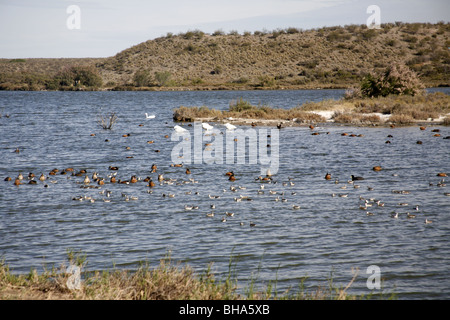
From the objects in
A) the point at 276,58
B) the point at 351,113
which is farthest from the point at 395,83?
the point at 276,58

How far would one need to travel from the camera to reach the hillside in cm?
9969

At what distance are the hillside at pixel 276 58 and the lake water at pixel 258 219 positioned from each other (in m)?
74.9

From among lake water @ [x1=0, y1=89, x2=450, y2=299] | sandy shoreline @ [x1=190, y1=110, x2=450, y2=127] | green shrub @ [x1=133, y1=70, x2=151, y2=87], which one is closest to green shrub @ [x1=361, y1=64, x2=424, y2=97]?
sandy shoreline @ [x1=190, y1=110, x2=450, y2=127]

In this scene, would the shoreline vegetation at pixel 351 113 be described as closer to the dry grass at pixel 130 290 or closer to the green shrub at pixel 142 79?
the dry grass at pixel 130 290

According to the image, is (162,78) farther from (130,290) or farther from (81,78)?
(130,290)

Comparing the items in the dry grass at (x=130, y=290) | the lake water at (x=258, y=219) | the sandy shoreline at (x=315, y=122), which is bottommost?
the lake water at (x=258, y=219)

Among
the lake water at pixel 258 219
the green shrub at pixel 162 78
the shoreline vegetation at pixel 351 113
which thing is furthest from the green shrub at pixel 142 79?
the lake water at pixel 258 219

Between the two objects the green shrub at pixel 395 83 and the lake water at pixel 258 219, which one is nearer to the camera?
the lake water at pixel 258 219

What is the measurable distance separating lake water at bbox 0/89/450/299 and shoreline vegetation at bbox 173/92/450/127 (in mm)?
10922

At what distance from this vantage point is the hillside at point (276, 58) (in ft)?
327

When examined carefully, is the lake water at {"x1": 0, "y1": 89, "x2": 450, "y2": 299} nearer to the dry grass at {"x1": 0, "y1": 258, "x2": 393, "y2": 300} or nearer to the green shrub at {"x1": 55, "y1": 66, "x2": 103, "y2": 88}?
the dry grass at {"x1": 0, "y1": 258, "x2": 393, "y2": 300}

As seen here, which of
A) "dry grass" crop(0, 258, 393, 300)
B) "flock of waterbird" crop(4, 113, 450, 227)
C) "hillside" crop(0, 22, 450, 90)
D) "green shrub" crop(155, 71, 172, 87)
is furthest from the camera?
"green shrub" crop(155, 71, 172, 87)

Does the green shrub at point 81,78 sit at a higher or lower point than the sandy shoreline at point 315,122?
higher
